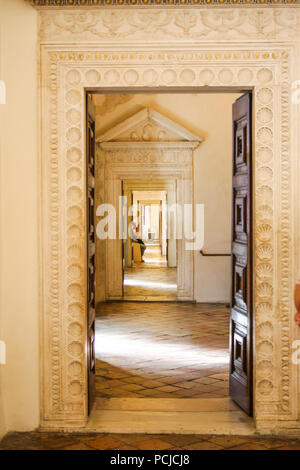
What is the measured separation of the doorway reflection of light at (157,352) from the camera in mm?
6353

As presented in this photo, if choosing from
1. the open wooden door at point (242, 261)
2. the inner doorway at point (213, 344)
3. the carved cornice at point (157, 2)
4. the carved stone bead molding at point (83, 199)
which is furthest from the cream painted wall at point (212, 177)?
the carved cornice at point (157, 2)

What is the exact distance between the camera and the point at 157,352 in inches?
269

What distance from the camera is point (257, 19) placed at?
4.17 meters

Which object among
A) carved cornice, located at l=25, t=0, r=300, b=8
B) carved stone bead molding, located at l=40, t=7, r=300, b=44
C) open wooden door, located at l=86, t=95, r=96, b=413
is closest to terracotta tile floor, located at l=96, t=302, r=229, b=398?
open wooden door, located at l=86, t=95, r=96, b=413

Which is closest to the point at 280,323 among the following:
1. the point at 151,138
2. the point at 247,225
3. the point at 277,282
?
the point at 277,282

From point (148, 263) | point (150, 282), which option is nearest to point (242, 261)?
point (150, 282)

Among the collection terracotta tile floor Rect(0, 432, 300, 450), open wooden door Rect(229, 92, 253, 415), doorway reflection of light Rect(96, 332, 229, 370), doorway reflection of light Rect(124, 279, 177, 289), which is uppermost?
open wooden door Rect(229, 92, 253, 415)

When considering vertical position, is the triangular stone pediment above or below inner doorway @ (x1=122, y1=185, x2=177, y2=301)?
above

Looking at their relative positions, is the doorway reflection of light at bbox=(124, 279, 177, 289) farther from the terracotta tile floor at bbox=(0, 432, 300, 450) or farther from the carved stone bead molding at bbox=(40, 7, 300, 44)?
the carved stone bead molding at bbox=(40, 7, 300, 44)

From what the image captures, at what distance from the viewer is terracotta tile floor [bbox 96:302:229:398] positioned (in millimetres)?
5371

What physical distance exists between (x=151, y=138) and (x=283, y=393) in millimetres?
7198

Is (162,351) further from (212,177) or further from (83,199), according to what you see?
(212,177)

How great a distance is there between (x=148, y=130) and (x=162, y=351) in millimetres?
5110

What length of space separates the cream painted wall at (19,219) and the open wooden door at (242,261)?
5.39 ft
